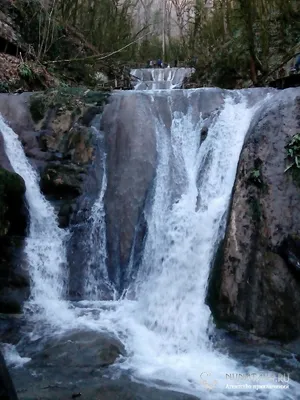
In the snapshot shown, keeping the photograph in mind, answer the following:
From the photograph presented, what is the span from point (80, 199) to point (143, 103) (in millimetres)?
2376

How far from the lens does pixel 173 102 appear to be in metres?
8.98

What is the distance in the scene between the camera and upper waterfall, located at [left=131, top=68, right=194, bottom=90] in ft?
56.2

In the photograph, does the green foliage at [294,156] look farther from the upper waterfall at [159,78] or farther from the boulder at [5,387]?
the upper waterfall at [159,78]

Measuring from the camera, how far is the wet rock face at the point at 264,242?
573cm

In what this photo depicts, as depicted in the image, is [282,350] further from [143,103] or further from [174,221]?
[143,103]

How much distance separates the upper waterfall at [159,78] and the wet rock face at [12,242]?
34.1ft

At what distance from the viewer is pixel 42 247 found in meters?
7.54

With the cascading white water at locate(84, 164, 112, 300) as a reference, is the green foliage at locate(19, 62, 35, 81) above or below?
above

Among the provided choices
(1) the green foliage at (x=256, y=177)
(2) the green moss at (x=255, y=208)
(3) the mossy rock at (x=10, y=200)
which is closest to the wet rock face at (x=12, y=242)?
(3) the mossy rock at (x=10, y=200)

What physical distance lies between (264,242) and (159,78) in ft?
43.5

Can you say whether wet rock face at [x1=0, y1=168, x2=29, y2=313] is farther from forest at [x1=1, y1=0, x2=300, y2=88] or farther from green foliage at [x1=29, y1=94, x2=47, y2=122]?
forest at [x1=1, y1=0, x2=300, y2=88]

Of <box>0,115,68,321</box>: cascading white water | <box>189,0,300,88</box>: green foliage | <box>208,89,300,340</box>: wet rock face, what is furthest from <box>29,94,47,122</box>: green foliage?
<box>189,0,300,88</box>: green foliage

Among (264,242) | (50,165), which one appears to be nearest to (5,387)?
(264,242)

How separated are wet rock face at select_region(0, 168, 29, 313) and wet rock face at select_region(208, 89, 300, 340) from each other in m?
2.92
